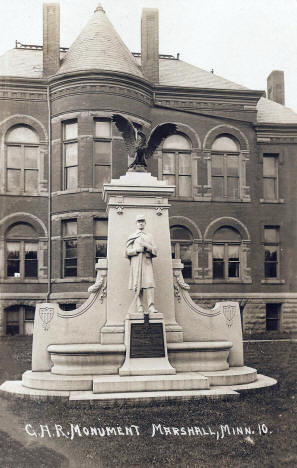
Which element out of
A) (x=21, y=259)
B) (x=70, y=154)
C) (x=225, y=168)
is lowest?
(x=21, y=259)

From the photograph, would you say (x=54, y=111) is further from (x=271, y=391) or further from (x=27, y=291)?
(x=271, y=391)

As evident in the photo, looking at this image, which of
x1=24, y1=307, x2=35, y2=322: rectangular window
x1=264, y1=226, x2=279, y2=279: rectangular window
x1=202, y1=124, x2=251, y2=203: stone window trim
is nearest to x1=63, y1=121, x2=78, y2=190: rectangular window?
x1=24, y1=307, x2=35, y2=322: rectangular window

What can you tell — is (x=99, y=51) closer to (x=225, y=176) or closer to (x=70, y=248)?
(x=225, y=176)

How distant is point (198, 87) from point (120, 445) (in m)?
21.4

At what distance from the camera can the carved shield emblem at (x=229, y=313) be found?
1120cm

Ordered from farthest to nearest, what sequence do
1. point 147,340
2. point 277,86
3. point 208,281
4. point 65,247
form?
point 277,86 → point 208,281 → point 65,247 → point 147,340

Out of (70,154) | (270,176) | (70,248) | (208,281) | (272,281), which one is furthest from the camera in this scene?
(270,176)

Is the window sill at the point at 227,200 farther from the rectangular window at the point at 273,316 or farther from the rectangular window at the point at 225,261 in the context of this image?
the rectangular window at the point at 273,316

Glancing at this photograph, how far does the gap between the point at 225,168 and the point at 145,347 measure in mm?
17596

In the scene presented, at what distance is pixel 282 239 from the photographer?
26.5 metres

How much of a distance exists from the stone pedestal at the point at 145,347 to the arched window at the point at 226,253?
618 inches

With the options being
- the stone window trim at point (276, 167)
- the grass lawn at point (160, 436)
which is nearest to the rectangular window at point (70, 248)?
the stone window trim at point (276, 167)

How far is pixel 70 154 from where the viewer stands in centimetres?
2417

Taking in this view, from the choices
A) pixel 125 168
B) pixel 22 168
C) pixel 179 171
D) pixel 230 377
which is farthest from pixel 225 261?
pixel 230 377
